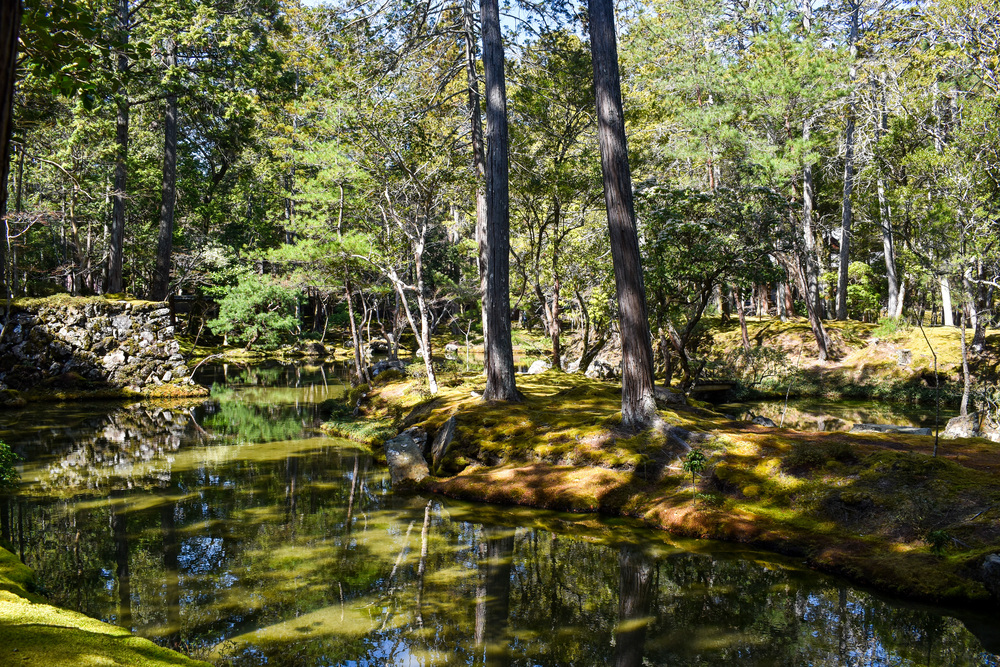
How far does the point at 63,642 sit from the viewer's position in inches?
107

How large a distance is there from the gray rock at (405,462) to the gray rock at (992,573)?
7.59m

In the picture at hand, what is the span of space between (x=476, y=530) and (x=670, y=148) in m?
19.2

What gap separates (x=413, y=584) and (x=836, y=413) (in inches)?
577

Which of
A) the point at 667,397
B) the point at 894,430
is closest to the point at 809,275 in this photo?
the point at 894,430

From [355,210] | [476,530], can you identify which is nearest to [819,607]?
[476,530]

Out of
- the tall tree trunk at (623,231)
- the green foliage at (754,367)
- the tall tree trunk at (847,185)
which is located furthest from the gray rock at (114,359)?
the tall tree trunk at (847,185)

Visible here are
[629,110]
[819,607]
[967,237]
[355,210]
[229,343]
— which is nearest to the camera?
[819,607]

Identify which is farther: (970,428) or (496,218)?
(496,218)

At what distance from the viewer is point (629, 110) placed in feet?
56.2

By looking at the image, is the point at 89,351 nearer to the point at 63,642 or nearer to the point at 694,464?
the point at 694,464

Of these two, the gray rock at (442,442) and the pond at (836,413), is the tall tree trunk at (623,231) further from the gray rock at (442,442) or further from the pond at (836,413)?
the pond at (836,413)

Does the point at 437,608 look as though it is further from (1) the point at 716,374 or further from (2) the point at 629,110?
(1) the point at 716,374

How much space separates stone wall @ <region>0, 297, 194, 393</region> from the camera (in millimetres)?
18062

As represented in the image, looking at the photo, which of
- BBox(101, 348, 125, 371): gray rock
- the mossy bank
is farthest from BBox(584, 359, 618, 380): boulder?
BBox(101, 348, 125, 371): gray rock
